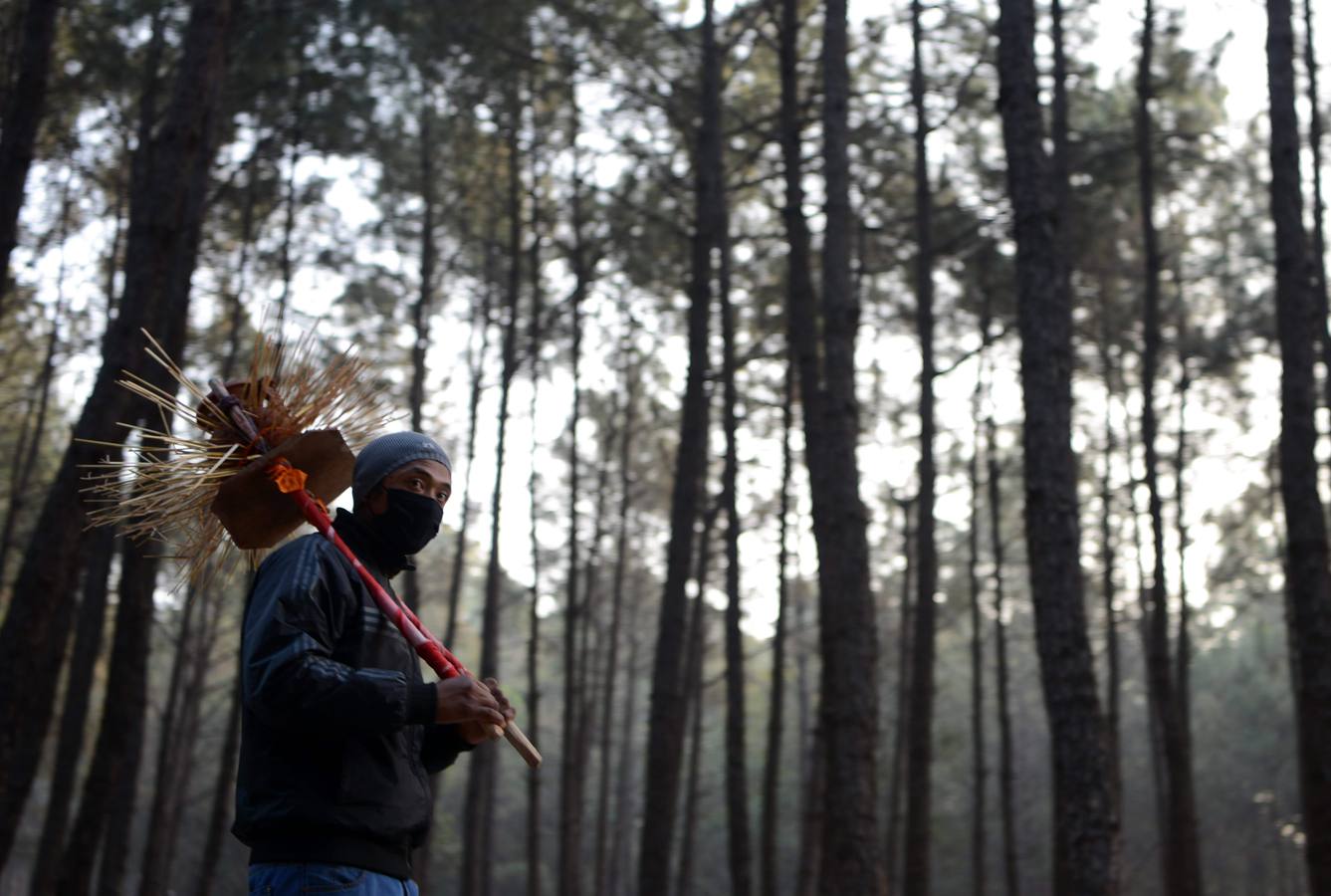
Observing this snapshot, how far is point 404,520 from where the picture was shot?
3.42 m

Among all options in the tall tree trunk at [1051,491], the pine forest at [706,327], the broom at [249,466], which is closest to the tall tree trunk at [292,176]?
the pine forest at [706,327]

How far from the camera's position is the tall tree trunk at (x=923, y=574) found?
593 inches

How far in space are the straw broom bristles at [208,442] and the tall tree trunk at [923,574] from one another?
11574mm

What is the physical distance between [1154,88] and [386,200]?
34.7 ft

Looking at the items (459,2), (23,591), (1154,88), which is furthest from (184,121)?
(1154,88)

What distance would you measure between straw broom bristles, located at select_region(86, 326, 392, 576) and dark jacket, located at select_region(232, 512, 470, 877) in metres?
0.58

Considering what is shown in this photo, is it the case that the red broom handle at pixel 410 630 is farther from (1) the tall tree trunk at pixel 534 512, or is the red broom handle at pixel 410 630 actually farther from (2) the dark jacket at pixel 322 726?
(1) the tall tree trunk at pixel 534 512

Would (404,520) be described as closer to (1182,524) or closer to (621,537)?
(1182,524)

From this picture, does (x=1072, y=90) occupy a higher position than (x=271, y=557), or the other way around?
(x=1072, y=90)

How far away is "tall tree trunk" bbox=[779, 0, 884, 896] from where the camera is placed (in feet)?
32.7

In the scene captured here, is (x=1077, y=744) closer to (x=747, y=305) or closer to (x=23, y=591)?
(x=23, y=591)

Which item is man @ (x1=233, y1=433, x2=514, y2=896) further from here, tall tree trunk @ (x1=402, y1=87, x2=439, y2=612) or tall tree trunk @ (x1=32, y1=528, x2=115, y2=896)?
tall tree trunk @ (x1=402, y1=87, x2=439, y2=612)

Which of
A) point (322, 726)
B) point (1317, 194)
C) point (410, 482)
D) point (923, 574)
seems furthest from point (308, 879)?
point (1317, 194)

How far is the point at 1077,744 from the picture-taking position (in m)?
8.19
